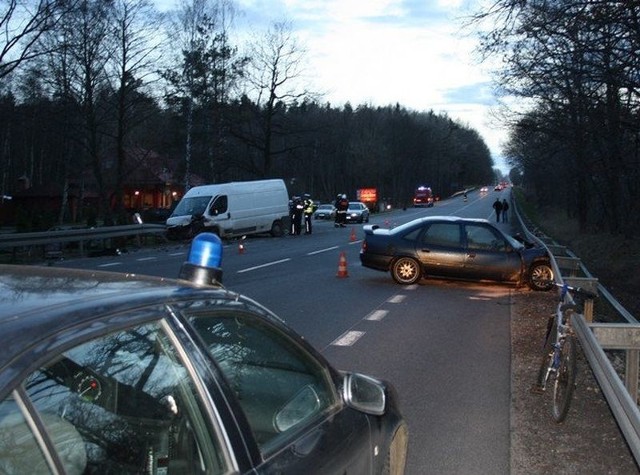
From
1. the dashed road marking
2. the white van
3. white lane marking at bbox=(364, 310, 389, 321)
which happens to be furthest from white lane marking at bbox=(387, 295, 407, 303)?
the white van

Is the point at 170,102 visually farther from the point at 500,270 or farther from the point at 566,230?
the point at 500,270

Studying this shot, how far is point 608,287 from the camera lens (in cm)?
1859

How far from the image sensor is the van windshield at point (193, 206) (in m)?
29.3

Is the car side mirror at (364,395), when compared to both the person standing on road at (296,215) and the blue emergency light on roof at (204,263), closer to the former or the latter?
the blue emergency light on roof at (204,263)

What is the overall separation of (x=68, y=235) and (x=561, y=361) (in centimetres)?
1761

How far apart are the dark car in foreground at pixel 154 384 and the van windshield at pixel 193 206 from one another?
87.6 feet

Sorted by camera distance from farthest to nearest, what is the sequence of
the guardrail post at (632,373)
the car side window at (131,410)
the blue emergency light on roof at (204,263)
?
the guardrail post at (632,373), the blue emergency light on roof at (204,263), the car side window at (131,410)

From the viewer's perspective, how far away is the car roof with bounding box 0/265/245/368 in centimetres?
171

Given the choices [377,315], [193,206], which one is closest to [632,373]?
[377,315]

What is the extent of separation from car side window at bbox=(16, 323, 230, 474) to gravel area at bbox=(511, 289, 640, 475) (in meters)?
3.50

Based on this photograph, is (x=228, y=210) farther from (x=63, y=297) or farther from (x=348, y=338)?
(x=63, y=297)

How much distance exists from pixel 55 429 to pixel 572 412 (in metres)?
5.57

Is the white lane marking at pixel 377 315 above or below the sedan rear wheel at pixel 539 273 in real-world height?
below

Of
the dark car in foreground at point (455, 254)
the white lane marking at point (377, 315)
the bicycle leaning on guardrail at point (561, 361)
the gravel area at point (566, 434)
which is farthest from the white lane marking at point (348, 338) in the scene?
the dark car in foreground at point (455, 254)
